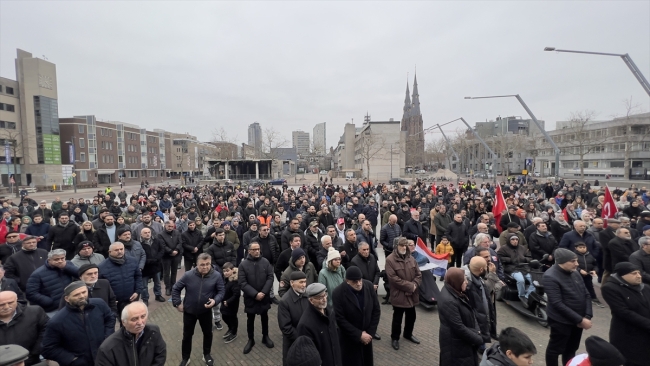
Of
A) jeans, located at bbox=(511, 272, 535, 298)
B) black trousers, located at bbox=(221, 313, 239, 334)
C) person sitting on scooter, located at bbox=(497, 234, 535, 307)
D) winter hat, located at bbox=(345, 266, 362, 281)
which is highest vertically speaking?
winter hat, located at bbox=(345, 266, 362, 281)

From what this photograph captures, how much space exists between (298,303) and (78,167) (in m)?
77.4

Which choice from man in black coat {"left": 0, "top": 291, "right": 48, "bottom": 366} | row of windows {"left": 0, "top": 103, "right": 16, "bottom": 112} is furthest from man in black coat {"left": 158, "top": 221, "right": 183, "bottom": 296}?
row of windows {"left": 0, "top": 103, "right": 16, "bottom": 112}

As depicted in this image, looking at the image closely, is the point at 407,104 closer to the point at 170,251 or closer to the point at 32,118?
the point at 32,118

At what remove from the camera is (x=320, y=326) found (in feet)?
11.8

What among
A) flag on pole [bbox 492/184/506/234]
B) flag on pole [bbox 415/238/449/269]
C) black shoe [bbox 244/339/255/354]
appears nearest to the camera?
black shoe [bbox 244/339/255/354]

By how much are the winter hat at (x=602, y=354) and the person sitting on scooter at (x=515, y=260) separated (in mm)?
4226

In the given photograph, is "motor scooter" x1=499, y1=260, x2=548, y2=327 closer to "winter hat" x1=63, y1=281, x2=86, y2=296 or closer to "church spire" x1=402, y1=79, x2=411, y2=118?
"winter hat" x1=63, y1=281, x2=86, y2=296

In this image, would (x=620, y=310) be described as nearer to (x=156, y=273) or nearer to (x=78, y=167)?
(x=156, y=273)

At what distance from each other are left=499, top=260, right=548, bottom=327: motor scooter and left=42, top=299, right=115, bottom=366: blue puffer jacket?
22.9 ft

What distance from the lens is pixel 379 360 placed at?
4953 mm

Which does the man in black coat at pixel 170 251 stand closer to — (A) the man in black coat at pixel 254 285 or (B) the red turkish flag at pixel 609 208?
(A) the man in black coat at pixel 254 285

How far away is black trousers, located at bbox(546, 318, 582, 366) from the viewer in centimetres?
421

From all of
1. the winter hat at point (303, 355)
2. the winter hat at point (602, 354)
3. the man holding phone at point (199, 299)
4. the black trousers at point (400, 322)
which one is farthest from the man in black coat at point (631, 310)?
the man holding phone at point (199, 299)

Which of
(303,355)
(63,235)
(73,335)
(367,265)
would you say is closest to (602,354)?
(303,355)
